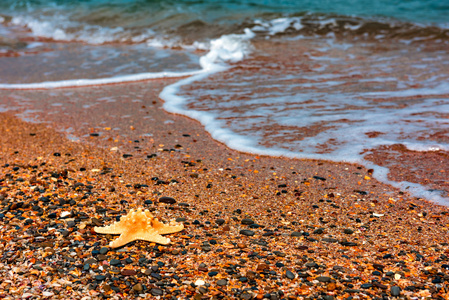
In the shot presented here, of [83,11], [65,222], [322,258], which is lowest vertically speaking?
[322,258]

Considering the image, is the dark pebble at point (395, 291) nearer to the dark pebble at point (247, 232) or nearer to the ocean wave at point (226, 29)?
the dark pebble at point (247, 232)

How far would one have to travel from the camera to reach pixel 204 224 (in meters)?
3.33

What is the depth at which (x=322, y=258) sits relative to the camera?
9.39 ft

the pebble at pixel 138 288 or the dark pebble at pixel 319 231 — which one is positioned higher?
the pebble at pixel 138 288

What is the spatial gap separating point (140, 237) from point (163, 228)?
0.65ft

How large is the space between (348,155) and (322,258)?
80.6 inches

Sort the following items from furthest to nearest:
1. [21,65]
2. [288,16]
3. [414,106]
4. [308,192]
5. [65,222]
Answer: [288,16] < [21,65] < [414,106] < [308,192] < [65,222]

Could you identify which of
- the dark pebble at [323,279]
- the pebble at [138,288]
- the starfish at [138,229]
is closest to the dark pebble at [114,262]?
the starfish at [138,229]

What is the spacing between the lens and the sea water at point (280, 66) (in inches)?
199

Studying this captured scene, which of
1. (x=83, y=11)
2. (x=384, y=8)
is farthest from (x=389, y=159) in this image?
(x=83, y=11)

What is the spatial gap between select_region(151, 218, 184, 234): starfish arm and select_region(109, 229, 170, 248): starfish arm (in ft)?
0.21

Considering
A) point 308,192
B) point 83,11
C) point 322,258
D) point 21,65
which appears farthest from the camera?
point 83,11

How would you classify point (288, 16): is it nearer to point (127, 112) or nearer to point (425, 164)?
point (127, 112)

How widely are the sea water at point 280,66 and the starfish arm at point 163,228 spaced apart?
1.93 m
